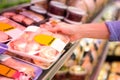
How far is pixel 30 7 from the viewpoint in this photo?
1.66 m

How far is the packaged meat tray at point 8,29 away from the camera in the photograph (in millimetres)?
1130

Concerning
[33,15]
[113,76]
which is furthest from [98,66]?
[33,15]

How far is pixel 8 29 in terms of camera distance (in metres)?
1.21

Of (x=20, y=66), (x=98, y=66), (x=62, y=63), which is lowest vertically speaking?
(x=98, y=66)

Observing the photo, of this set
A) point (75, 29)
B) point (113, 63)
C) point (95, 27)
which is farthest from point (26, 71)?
point (113, 63)

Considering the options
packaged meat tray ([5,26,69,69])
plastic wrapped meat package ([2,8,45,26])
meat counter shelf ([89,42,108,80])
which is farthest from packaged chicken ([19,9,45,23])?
meat counter shelf ([89,42,108,80])

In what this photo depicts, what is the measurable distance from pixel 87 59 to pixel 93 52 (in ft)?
0.51

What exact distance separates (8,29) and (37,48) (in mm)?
192

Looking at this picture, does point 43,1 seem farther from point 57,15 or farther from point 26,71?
point 26,71

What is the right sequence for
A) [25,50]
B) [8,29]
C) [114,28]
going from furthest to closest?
[114,28]
[8,29]
[25,50]

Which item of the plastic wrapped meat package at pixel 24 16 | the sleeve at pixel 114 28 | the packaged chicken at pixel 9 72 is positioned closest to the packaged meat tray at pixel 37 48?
the packaged chicken at pixel 9 72

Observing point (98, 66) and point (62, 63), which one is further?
point (98, 66)

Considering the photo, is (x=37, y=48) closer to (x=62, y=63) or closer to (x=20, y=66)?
(x=20, y=66)

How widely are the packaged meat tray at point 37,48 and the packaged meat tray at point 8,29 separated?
0.11ft
